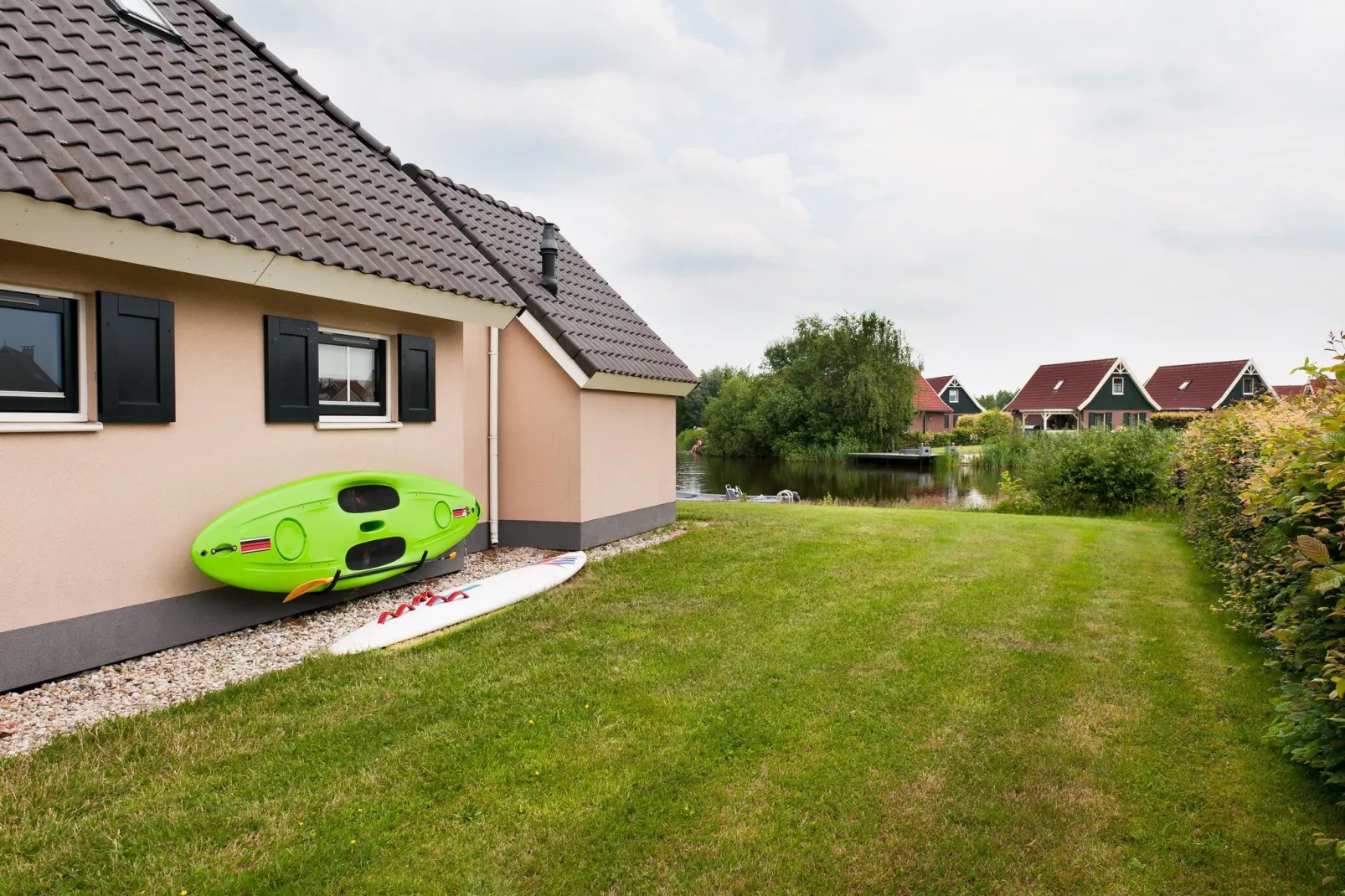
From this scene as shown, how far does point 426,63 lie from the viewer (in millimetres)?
12758

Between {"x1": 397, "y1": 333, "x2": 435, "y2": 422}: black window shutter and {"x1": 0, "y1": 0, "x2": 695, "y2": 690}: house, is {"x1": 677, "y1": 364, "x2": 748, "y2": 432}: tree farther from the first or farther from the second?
{"x1": 397, "y1": 333, "x2": 435, "y2": 422}: black window shutter

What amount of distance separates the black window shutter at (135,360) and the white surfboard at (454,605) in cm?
219

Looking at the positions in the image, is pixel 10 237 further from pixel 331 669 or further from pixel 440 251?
pixel 440 251

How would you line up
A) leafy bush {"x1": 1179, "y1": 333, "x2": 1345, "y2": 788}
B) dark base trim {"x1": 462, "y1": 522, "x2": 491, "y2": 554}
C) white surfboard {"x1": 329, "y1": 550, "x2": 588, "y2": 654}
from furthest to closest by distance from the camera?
dark base trim {"x1": 462, "y1": 522, "x2": 491, "y2": 554} → white surfboard {"x1": 329, "y1": 550, "x2": 588, "y2": 654} → leafy bush {"x1": 1179, "y1": 333, "x2": 1345, "y2": 788}

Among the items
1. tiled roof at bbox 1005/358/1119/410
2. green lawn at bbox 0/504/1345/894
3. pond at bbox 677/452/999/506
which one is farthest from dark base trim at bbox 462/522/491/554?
tiled roof at bbox 1005/358/1119/410

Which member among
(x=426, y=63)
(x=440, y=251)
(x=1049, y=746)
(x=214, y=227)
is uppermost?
(x=426, y=63)

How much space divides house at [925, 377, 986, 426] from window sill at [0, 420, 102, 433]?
6391cm

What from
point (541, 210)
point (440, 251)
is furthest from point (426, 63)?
point (440, 251)

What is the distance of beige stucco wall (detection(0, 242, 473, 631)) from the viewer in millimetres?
4648

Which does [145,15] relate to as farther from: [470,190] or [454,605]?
[454,605]

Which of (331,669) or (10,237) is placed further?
(331,669)

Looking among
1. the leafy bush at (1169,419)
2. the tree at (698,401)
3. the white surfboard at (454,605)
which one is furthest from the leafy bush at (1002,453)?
the tree at (698,401)

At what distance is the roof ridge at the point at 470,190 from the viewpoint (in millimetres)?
10680

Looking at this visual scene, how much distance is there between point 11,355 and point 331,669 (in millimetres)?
2867
